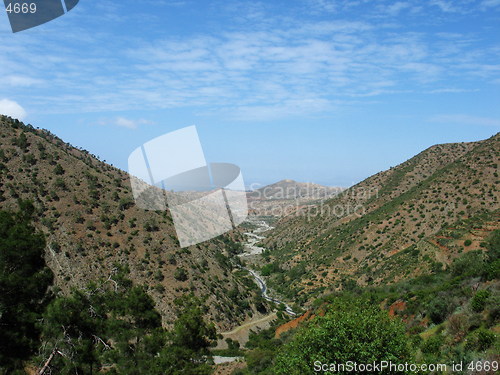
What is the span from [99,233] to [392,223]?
4414 cm

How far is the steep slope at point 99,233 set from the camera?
40125 millimetres

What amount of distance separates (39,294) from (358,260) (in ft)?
169

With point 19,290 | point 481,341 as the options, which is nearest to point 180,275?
point 19,290

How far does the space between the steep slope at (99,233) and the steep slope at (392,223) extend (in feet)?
47.5

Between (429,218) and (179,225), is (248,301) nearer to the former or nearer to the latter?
(179,225)

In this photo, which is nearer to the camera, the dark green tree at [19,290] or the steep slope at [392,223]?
the dark green tree at [19,290]

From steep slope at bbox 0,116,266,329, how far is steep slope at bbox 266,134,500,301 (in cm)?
1448

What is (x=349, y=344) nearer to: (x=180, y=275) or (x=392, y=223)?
(x=180, y=275)

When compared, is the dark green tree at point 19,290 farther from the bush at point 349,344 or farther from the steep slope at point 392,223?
the steep slope at point 392,223

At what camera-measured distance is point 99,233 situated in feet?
144

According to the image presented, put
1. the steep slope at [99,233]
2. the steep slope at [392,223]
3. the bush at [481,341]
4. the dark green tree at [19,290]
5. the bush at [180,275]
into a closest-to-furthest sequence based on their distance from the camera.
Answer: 1. the bush at [481,341]
2. the dark green tree at [19,290]
3. the steep slope at [99,233]
4. the bush at [180,275]
5. the steep slope at [392,223]

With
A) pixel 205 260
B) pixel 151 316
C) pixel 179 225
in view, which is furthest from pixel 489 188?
pixel 151 316

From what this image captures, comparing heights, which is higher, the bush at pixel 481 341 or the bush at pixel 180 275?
the bush at pixel 481 341

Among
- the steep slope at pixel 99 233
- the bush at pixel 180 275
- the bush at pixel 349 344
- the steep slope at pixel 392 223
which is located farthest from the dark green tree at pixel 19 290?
the steep slope at pixel 392 223
